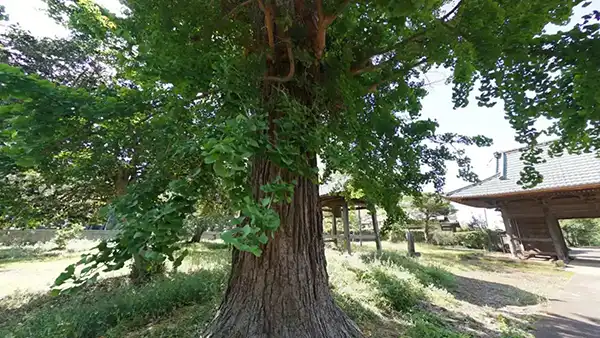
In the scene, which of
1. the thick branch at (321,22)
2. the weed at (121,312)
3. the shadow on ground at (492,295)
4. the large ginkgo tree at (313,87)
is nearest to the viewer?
the large ginkgo tree at (313,87)

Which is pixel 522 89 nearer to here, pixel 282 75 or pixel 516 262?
pixel 282 75

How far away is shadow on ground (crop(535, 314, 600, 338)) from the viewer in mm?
3174

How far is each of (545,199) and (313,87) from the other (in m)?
10.5

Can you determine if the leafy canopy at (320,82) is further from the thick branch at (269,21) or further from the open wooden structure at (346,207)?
the open wooden structure at (346,207)

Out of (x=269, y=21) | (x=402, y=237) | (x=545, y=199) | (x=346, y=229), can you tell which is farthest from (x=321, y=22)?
(x=402, y=237)

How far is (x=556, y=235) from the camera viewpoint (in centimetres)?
858

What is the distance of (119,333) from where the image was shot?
3.06m

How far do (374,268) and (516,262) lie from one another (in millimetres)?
7094

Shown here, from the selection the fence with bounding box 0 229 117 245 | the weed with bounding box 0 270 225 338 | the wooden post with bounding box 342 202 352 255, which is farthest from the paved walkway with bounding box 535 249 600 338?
the fence with bounding box 0 229 117 245

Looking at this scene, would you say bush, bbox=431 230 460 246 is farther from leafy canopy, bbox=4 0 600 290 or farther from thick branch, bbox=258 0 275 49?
thick branch, bbox=258 0 275 49

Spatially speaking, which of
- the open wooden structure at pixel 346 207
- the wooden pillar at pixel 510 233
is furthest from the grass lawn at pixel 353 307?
the wooden pillar at pixel 510 233

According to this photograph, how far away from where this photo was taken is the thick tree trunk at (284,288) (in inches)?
87.0

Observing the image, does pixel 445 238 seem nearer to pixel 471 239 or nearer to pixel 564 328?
pixel 471 239

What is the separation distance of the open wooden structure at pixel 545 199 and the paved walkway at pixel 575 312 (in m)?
2.52
